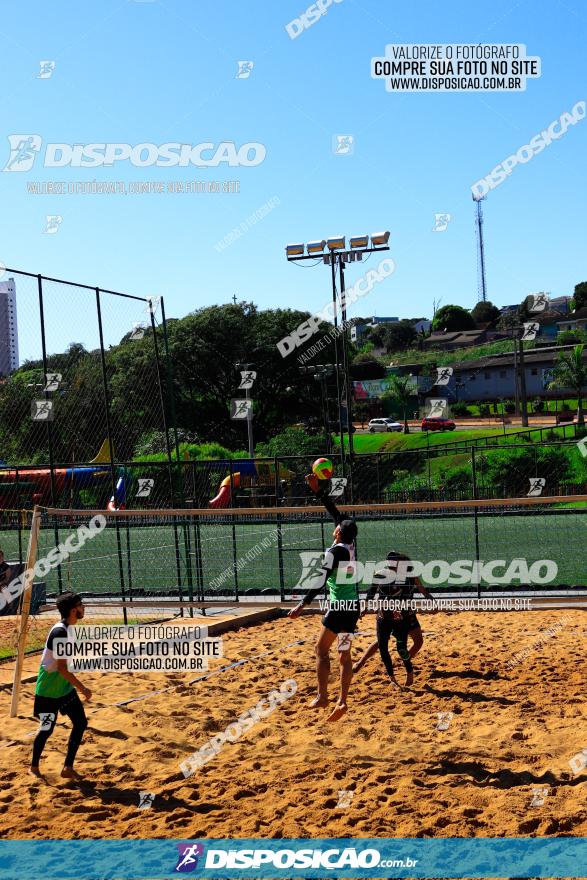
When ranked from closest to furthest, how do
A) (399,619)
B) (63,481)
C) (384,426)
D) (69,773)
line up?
(69,773) < (399,619) < (63,481) < (384,426)

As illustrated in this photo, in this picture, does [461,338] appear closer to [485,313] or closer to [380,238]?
[485,313]

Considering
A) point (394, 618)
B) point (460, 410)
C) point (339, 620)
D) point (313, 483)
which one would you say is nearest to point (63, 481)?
point (394, 618)

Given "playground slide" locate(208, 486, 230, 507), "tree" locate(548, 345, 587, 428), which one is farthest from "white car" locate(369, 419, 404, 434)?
"playground slide" locate(208, 486, 230, 507)

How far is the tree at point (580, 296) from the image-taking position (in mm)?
113188

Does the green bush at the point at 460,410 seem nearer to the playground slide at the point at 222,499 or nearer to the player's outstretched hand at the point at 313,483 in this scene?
the playground slide at the point at 222,499

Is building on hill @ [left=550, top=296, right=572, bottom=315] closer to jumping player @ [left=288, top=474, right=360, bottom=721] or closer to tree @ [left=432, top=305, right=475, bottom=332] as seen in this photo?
tree @ [left=432, top=305, right=475, bottom=332]

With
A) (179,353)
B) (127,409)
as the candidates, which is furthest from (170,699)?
(179,353)

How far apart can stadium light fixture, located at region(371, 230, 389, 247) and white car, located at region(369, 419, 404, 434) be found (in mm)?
45948

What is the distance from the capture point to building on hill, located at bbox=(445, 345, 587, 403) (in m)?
76.0

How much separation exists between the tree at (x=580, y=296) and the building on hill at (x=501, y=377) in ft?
107

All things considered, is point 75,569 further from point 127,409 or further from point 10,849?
point 10,849

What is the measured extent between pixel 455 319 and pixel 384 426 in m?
58.2

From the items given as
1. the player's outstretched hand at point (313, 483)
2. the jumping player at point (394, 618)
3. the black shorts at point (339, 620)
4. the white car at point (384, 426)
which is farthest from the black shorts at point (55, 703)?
the white car at point (384, 426)

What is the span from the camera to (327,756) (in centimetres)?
793
